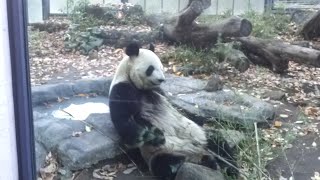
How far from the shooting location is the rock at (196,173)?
4.96 ft

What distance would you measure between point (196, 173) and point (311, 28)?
608 mm

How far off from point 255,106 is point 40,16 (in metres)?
0.78

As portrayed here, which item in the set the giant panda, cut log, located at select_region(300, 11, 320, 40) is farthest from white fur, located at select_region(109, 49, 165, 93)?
cut log, located at select_region(300, 11, 320, 40)

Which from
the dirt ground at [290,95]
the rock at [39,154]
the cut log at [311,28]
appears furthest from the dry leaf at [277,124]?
the rock at [39,154]

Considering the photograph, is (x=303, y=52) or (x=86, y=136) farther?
(x=86, y=136)

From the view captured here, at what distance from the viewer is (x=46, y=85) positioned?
157 centimetres

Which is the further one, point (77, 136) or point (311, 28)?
point (77, 136)

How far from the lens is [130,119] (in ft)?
4.99

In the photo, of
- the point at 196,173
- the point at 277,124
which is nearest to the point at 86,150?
the point at 196,173

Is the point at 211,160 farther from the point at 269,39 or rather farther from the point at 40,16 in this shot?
the point at 40,16

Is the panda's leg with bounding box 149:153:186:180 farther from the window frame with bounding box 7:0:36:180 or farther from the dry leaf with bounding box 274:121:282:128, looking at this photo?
the window frame with bounding box 7:0:36:180

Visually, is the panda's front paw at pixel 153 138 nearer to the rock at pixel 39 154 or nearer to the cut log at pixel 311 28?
the rock at pixel 39 154

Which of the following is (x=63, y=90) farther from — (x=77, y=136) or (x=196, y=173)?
(x=196, y=173)

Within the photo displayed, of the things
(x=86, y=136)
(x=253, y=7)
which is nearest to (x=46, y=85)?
(x=86, y=136)
